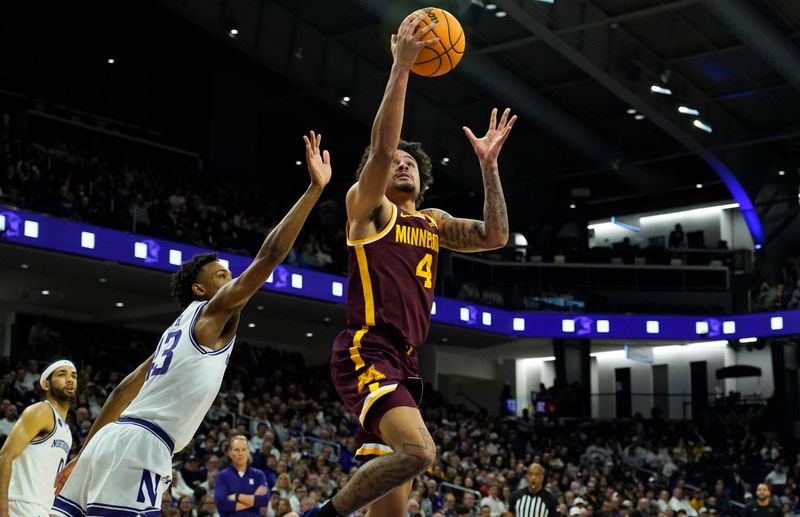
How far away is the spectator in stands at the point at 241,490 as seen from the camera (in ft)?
36.3

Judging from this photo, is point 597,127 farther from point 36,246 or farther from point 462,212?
point 36,246

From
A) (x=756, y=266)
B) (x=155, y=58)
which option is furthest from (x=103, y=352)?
(x=756, y=266)

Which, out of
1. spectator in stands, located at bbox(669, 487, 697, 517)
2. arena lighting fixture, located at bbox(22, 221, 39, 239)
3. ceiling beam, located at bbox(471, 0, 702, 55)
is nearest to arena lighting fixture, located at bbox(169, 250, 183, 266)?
arena lighting fixture, located at bbox(22, 221, 39, 239)

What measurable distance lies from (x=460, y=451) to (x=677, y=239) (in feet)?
52.3

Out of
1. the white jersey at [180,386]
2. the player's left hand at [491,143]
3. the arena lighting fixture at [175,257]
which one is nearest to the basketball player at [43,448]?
the white jersey at [180,386]

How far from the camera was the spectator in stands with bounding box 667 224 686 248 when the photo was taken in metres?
38.7

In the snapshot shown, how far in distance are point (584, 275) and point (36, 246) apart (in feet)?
64.2

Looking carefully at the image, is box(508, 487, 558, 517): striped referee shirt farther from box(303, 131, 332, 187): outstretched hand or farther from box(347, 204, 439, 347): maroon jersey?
box(303, 131, 332, 187): outstretched hand

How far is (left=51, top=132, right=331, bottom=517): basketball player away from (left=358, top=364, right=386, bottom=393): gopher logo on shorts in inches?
29.2

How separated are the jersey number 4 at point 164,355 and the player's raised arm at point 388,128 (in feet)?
3.87

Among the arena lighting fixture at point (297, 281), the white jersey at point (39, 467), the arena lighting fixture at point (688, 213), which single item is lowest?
the white jersey at point (39, 467)

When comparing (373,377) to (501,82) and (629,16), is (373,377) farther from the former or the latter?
(501,82)

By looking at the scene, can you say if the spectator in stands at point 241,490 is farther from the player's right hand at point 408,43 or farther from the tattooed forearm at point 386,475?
the player's right hand at point 408,43

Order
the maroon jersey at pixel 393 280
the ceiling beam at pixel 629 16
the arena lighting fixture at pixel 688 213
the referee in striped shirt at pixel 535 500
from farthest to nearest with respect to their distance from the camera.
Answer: the arena lighting fixture at pixel 688 213
the ceiling beam at pixel 629 16
the referee in striped shirt at pixel 535 500
the maroon jersey at pixel 393 280
